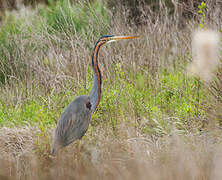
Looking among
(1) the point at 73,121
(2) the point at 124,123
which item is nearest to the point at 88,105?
(1) the point at 73,121

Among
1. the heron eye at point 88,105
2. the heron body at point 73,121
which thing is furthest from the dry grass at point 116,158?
the heron eye at point 88,105

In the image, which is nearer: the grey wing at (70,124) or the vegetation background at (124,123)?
the vegetation background at (124,123)

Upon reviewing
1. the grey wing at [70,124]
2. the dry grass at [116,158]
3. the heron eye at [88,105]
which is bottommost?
the dry grass at [116,158]

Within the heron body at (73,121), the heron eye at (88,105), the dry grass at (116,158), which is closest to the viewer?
the dry grass at (116,158)

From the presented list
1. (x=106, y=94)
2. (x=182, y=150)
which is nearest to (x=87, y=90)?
(x=106, y=94)

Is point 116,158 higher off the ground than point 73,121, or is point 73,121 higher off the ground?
point 73,121

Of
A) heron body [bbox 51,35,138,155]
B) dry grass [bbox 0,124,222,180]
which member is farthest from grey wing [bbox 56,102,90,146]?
dry grass [bbox 0,124,222,180]

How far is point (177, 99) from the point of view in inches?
145

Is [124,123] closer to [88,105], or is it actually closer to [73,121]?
[88,105]

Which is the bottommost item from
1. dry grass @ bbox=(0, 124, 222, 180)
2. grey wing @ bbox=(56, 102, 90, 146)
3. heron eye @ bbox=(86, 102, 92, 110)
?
dry grass @ bbox=(0, 124, 222, 180)

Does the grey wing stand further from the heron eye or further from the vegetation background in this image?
the vegetation background

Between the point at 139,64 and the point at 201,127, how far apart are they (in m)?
1.45

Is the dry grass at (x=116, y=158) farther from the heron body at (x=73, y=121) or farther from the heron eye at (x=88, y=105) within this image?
the heron eye at (x=88, y=105)

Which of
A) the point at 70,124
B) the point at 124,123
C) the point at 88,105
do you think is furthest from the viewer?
the point at 124,123
